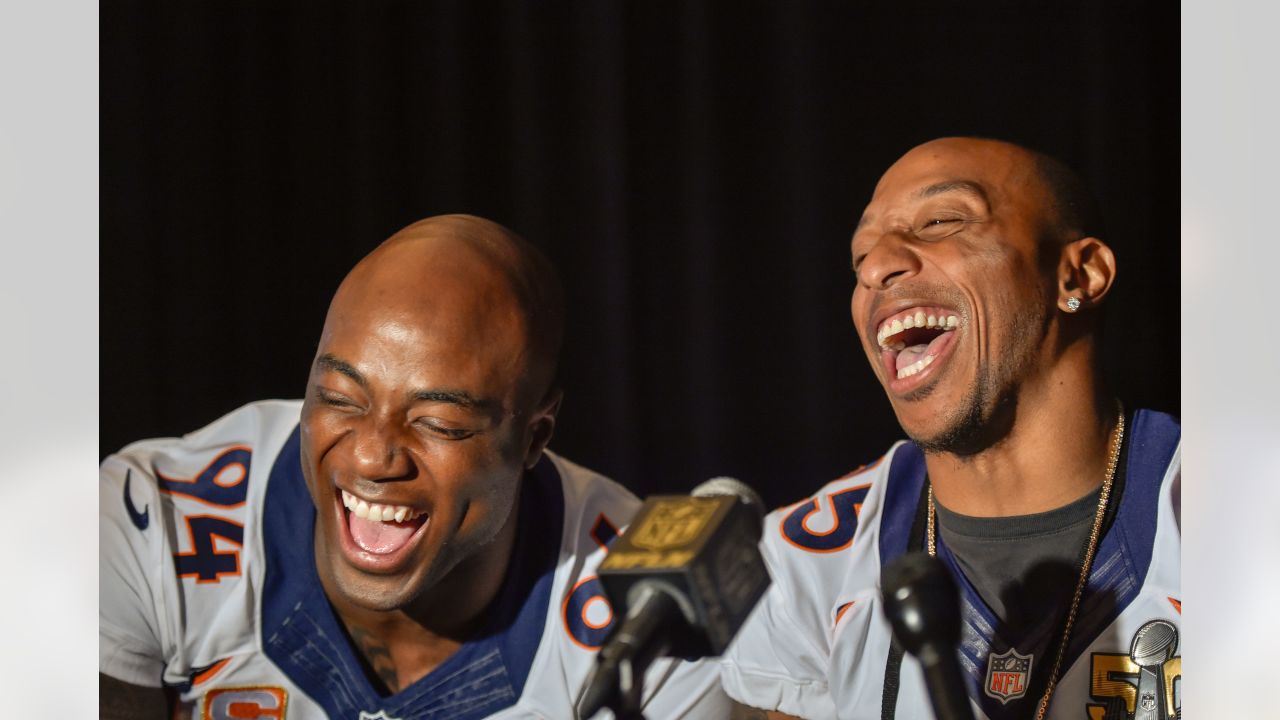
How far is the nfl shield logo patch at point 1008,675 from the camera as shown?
2922mm

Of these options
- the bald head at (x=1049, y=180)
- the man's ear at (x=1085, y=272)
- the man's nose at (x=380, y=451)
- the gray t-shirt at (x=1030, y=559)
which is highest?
the bald head at (x=1049, y=180)

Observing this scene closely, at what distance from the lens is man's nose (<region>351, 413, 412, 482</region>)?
9.78 ft

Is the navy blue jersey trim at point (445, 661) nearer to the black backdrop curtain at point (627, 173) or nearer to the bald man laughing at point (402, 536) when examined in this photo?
the bald man laughing at point (402, 536)

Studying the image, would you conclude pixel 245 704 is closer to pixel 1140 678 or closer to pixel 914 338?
pixel 914 338

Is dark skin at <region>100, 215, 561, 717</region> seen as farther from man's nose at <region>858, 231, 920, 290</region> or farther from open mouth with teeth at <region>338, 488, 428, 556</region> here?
man's nose at <region>858, 231, 920, 290</region>

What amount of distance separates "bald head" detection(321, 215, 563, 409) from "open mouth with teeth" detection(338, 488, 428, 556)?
38 cm

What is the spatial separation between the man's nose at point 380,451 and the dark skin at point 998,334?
1.03 metres

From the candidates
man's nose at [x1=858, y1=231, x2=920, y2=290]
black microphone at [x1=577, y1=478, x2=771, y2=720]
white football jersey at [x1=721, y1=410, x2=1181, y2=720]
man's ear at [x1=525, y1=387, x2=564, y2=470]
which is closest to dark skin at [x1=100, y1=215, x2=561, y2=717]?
man's ear at [x1=525, y1=387, x2=564, y2=470]

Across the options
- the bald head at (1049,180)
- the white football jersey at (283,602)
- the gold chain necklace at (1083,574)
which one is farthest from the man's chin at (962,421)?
the white football jersey at (283,602)

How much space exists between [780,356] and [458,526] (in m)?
0.85

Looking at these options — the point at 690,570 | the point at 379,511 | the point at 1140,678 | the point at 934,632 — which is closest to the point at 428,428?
the point at 379,511

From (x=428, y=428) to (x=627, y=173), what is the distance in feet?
2.56
